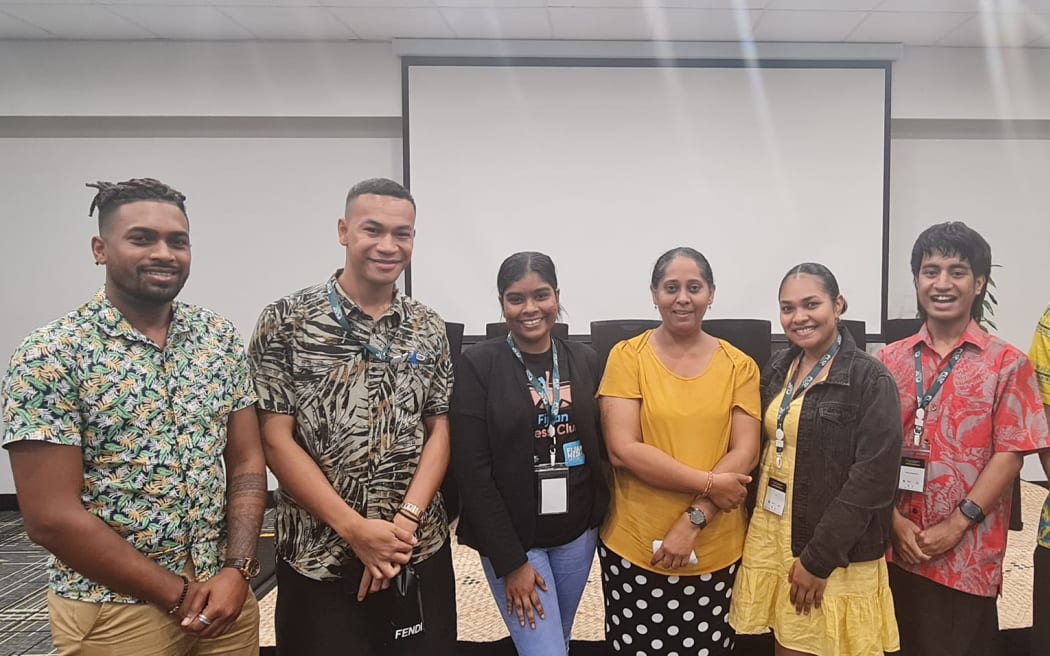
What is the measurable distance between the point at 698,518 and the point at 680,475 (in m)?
0.13

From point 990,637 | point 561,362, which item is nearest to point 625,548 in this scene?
point 561,362

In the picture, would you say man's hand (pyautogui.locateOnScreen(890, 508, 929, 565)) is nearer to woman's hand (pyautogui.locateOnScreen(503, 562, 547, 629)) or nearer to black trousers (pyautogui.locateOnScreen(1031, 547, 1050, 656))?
black trousers (pyautogui.locateOnScreen(1031, 547, 1050, 656))

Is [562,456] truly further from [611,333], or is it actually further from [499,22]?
[499,22]

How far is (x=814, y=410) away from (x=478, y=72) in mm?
3536

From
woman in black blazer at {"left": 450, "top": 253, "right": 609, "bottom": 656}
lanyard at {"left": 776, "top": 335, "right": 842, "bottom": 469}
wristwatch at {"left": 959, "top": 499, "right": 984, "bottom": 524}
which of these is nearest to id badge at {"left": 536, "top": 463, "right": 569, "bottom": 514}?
woman in black blazer at {"left": 450, "top": 253, "right": 609, "bottom": 656}

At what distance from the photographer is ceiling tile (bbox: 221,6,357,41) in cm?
368

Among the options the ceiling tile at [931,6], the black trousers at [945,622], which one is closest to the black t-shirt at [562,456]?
the black trousers at [945,622]

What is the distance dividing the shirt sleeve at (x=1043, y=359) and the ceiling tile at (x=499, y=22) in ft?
10.2

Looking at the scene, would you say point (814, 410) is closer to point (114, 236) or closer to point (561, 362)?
point (561, 362)

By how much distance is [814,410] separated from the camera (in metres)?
1.50

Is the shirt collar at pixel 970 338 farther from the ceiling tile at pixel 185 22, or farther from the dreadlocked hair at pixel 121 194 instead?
the ceiling tile at pixel 185 22

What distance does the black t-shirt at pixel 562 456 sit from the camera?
61.3 inches

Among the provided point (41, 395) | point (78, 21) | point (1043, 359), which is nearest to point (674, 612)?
point (1043, 359)

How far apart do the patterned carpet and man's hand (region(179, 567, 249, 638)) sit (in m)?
1.24
